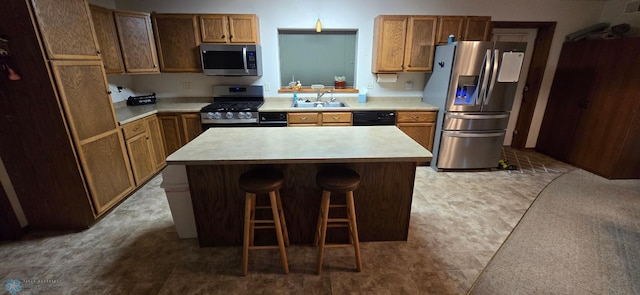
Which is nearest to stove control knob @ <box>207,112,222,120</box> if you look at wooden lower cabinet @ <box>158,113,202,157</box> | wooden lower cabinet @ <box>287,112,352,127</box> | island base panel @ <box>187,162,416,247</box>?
wooden lower cabinet @ <box>158,113,202,157</box>

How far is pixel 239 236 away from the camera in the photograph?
2.06 metres

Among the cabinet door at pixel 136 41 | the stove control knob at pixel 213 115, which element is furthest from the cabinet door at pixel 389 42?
the cabinet door at pixel 136 41

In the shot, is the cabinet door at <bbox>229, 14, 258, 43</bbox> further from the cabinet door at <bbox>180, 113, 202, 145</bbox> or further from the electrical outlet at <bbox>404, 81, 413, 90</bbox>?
the electrical outlet at <bbox>404, 81, 413, 90</bbox>

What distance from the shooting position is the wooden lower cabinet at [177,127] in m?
3.41

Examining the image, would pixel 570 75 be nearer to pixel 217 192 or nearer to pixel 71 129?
pixel 217 192

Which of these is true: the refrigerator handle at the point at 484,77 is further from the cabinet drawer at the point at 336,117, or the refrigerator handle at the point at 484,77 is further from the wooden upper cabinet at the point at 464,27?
the cabinet drawer at the point at 336,117

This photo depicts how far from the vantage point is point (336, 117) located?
11.4ft

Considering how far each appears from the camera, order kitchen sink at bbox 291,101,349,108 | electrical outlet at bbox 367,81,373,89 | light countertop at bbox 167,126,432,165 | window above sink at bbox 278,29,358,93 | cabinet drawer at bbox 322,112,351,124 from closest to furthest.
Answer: light countertop at bbox 167,126,432,165
cabinet drawer at bbox 322,112,351,124
kitchen sink at bbox 291,101,349,108
electrical outlet at bbox 367,81,373,89
window above sink at bbox 278,29,358,93

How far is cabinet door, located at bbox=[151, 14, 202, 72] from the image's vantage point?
10.7 feet

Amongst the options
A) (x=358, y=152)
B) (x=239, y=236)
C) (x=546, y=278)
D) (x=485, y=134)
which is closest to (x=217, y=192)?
(x=239, y=236)

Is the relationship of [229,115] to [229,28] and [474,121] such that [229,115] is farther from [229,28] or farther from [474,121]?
[474,121]

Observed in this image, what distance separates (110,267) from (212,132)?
3.99 ft

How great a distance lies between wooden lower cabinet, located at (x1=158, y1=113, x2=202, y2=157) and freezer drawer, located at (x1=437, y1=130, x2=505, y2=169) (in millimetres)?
3309

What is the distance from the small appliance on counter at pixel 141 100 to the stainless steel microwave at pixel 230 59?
0.99m
